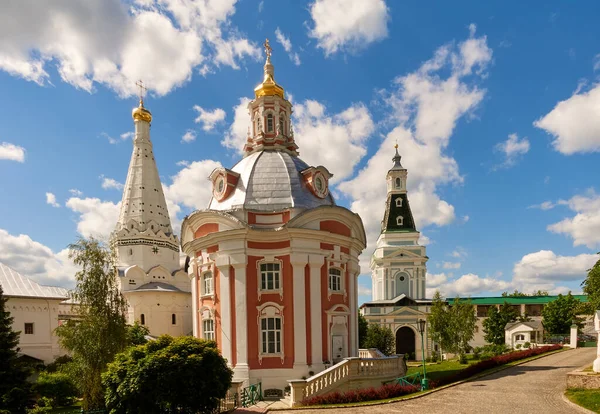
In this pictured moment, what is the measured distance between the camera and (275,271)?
85.3 ft

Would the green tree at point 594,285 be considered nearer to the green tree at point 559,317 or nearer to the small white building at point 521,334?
the small white building at point 521,334

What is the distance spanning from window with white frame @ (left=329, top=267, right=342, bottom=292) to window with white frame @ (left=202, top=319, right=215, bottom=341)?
23.8 feet

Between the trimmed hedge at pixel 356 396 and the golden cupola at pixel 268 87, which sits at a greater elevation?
the golden cupola at pixel 268 87

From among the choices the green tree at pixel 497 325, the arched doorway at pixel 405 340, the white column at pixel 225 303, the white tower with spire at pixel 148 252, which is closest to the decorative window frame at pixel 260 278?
the white column at pixel 225 303

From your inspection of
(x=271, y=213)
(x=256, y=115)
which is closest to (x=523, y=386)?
(x=271, y=213)

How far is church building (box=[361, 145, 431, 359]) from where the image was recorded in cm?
5809

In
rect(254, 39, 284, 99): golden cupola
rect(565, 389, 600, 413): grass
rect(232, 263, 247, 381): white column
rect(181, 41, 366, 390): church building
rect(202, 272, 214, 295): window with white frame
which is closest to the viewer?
rect(565, 389, 600, 413): grass

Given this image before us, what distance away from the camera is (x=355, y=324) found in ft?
93.8

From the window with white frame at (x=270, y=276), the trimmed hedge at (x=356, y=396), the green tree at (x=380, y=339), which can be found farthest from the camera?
the green tree at (x=380, y=339)

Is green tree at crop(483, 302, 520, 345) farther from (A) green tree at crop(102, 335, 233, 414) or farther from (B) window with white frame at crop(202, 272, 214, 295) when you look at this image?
(A) green tree at crop(102, 335, 233, 414)

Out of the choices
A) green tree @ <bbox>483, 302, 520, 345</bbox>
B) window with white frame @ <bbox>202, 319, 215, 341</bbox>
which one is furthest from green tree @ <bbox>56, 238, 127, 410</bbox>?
green tree @ <bbox>483, 302, 520, 345</bbox>

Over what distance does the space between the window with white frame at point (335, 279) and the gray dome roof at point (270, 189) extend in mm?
4065

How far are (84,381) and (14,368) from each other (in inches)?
129

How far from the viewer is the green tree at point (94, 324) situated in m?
22.8
